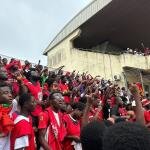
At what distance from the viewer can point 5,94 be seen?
14.5 ft

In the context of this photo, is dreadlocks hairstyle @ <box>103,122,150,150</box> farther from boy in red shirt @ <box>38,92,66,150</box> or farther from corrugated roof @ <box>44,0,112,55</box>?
corrugated roof @ <box>44,0,112,55</box>

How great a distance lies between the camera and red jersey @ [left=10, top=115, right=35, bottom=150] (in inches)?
165

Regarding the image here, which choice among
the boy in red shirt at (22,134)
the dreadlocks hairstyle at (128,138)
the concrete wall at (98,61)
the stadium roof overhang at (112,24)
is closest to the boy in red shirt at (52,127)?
the boy in red shirt at (22,134)

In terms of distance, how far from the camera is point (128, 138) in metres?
1.71

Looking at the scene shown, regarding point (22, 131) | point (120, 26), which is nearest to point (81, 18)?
point (120, 26)

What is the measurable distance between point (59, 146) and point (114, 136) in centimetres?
325

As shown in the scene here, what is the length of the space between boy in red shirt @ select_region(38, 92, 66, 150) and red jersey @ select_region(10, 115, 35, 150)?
347 millimetres

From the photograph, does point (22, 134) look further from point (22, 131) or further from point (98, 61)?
point (98, 61)

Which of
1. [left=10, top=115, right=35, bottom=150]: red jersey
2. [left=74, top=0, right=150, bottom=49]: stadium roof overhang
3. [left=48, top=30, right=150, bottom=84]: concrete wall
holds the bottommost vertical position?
[left=10, top=115, right=35, bottom=150]: red jersey

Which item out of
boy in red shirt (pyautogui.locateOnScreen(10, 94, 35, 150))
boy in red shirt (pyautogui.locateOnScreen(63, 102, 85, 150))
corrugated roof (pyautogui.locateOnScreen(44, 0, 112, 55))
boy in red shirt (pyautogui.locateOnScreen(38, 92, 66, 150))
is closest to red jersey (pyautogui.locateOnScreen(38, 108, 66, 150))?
boy in red shirt (pyautogui.locateOnScreen(38, 92, 66, 150))

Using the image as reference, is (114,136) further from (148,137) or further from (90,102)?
(90,102)

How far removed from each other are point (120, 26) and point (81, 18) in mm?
2464

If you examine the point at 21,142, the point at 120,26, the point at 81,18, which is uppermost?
the point at 81,18

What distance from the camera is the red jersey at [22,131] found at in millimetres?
4188
